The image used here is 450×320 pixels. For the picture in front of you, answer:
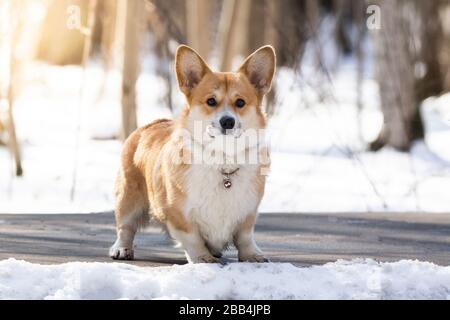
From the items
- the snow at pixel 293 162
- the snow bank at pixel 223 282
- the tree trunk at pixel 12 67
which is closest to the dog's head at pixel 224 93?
the snow bank at pixel 223 282

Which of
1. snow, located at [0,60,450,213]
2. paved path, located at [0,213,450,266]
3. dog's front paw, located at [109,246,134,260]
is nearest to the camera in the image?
dog's front paw, located at [109,246,134,260]

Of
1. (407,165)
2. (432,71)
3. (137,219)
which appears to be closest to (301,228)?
(137,219)

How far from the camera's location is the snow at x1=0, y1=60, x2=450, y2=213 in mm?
10305

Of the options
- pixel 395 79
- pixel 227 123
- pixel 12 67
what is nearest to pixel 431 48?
pixel 395 79

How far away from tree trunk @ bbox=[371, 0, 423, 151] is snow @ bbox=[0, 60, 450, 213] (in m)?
0.29

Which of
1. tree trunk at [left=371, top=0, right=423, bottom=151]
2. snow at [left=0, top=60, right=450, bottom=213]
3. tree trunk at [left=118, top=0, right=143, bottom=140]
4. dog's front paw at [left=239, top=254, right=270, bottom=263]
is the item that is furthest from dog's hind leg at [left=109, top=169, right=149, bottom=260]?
tree trunk at [left=371, top=0, right=423, bottom=151]

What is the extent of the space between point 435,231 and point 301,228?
3.63 ft

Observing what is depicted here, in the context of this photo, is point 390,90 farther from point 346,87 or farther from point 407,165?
point 346,87

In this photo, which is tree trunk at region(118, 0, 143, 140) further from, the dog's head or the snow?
the dog's head

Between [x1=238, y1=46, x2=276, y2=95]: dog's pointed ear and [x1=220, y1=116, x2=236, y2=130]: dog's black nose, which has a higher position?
[x1=238, y1=46, x2=276, y2=95]: dog's pointed ear

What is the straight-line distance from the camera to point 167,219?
568cm

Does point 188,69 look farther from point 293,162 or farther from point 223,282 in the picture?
point 293,162

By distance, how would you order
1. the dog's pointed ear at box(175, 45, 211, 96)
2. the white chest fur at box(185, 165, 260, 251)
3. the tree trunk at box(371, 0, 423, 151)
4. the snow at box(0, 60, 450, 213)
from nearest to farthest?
the white chest fur at box(185, 165, 260, 251) → the dog's pointed ear at box(175, 45, 211, 96) → the snow at box(0, 60, 450, 213) → the tree trunk at box(371, 0, 423, 151)

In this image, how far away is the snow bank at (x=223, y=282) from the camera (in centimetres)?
473
